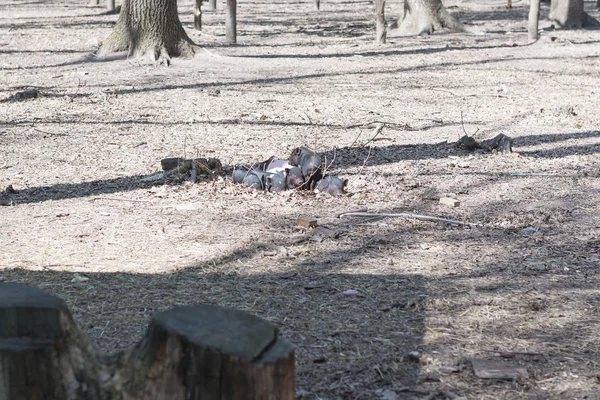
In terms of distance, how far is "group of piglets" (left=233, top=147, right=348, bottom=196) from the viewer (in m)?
7.02

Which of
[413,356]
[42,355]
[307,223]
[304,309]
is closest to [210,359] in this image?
[42,355]

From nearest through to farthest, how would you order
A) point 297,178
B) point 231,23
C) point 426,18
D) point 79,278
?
point 79,278 → point 297,178 → point 231,23 → point 426,18

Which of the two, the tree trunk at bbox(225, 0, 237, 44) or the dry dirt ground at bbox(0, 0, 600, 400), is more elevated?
the tree trunk at bbox(225, 0, 237, 44)

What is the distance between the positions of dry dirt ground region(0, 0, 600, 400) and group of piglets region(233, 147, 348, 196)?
5.2 inches

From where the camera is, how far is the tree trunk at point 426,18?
2059 centimetres

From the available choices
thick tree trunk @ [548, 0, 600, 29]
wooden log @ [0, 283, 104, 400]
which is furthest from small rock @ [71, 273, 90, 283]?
thick tree trunk @ [548, 0, 600, 29]

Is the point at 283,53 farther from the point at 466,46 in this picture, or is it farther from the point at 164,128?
the point at 164,128

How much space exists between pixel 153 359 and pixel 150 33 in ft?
40.8

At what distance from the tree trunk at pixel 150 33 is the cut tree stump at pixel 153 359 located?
A: 12.0 metres

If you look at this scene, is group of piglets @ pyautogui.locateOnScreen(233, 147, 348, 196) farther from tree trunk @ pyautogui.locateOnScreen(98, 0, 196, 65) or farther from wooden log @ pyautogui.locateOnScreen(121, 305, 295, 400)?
tree trunk @ pyautogui.locateOnScreen(98, 0, 196, 65)

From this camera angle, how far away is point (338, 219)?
6340 millimetres

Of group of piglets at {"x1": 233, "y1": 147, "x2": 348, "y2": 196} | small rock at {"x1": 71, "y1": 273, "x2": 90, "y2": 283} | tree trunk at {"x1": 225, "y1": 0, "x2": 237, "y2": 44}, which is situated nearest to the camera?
small rock at {"x1": 71, "y1": 273, "x2": 90, "y2": 283}

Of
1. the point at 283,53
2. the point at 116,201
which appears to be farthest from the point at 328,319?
the point at 283,53

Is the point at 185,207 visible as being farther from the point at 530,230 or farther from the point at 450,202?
the point at 530,230
